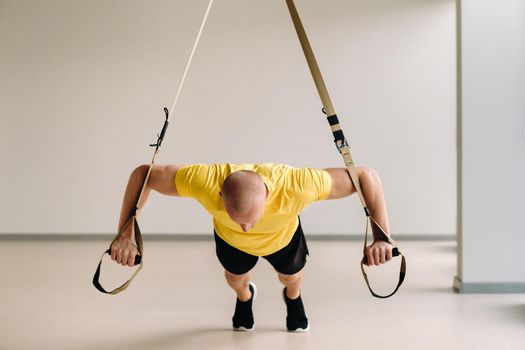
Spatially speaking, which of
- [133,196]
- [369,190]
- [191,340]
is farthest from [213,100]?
[369,190]

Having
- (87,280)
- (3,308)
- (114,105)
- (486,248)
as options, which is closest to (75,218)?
(114,105)

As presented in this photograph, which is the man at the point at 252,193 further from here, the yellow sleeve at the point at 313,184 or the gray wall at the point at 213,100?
the gray wall at the point at 213,100

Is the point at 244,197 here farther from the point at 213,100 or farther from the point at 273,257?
the point at 213,100

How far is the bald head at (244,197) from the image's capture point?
2.72 m

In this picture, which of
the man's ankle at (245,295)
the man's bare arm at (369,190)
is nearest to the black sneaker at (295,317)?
the man's ankle at (245,295)

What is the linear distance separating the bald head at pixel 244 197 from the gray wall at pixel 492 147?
271cm

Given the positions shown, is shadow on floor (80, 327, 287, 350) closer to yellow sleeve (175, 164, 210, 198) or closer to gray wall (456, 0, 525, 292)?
yellow sleeve (175, 164, 210, 198)

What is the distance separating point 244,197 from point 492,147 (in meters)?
2.90

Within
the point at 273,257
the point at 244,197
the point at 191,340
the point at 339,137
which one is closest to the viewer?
the point at 244,197

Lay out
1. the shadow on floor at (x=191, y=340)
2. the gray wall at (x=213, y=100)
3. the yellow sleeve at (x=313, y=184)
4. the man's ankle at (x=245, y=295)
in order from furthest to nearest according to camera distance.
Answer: the gray wall at (x=213, y=100)
the man's ankle at (x=245, y=295)
the shadow on floor at (x=191, y=340)
the yellow sleeve at (x=313, y=184)

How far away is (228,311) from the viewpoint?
451cm

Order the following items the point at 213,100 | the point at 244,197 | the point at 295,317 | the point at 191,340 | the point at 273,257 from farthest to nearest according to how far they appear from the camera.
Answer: the point at 213,100, the point at 295,317, the point at 191,340, the point at 273,257, the point at 244,197

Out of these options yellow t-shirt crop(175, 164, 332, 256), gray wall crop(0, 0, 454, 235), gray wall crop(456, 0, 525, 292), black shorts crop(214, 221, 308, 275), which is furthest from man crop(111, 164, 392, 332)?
gray wall crop(0, 0, 454, 235)

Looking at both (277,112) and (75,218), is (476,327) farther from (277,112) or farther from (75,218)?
(75,218)
